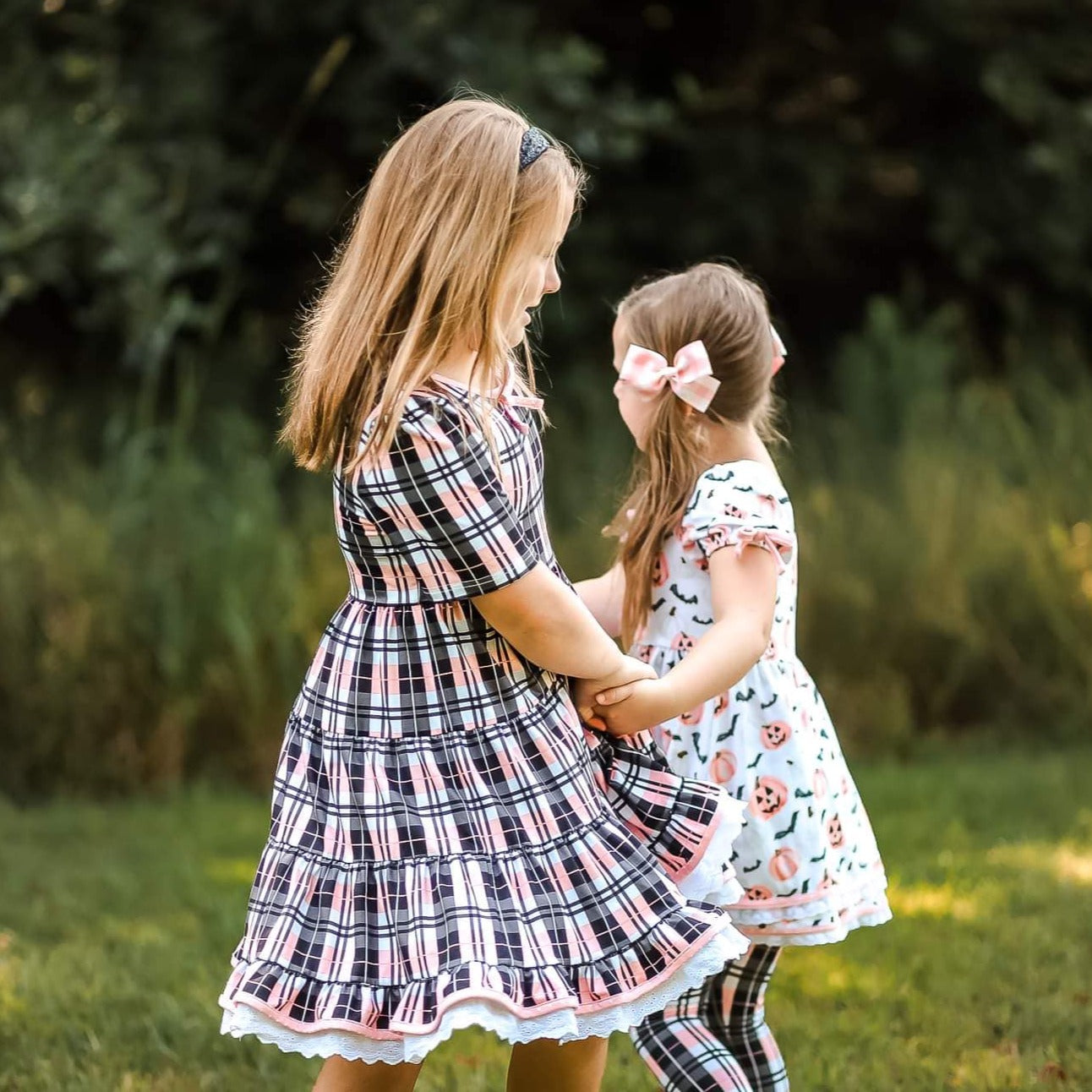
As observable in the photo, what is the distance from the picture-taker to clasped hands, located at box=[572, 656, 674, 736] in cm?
210

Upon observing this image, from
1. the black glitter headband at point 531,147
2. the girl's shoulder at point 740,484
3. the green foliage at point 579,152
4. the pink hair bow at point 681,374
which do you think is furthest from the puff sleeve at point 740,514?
the green foliage at point 579,152

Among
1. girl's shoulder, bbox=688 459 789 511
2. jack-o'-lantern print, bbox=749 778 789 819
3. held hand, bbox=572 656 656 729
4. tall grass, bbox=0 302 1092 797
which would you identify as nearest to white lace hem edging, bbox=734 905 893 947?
jack-o'-lantern print, bbox=749 778 789 819

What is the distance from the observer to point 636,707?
6.94 ft

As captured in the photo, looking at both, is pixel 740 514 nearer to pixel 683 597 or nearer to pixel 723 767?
pixel 683 597

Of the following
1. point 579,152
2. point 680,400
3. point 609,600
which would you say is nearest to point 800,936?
point 609,600

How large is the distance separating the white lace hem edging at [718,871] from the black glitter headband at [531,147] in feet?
2.97

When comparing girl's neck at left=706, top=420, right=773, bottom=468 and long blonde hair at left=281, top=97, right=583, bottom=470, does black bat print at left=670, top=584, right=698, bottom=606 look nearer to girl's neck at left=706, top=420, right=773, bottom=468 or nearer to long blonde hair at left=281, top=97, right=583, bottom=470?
girl's neck at left=706, top=420, right=773, bottom=468

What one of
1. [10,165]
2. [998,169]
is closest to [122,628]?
[10,165]

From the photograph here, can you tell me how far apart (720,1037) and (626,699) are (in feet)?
2.46

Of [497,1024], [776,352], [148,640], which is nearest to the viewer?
[497,1024]

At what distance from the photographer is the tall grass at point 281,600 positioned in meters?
5.34

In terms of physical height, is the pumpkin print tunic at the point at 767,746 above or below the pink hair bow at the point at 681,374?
below

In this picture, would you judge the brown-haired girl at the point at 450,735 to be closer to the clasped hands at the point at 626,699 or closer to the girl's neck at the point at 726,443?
the clasped hands at the point at 626,699

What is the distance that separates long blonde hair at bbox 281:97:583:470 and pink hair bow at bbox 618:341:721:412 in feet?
1.25
